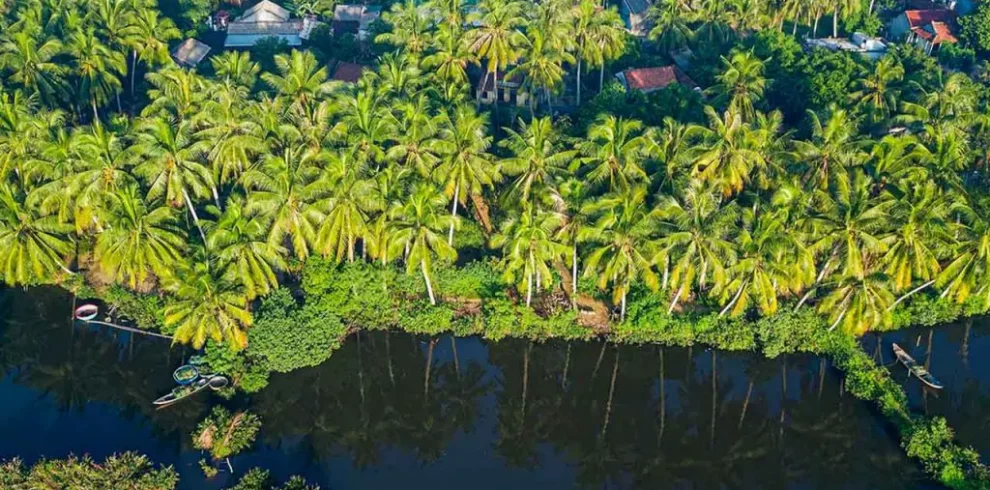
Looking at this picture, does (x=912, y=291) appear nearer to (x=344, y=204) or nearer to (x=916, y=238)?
(x=916, y=238)

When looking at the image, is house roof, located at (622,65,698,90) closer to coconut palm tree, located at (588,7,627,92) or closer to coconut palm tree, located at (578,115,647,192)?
coconut palm tree, located at (588,7,627,92)

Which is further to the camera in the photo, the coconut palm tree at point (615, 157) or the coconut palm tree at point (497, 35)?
the coconut palm tree at point (497, 35)

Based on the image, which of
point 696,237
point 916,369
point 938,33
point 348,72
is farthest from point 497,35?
point 938,33

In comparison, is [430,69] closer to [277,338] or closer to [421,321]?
[421,321]

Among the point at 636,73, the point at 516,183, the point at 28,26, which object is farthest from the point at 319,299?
the point at 28,26

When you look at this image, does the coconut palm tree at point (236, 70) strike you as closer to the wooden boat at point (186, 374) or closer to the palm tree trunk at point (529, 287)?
the wooden boat at point (186, 374)

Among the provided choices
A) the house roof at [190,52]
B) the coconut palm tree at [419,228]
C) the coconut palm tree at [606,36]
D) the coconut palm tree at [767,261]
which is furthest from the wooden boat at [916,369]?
the house roof at [190,52]

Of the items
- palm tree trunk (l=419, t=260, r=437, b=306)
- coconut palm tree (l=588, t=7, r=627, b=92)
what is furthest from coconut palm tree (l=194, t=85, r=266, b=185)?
coconut palm tree (l=588, t=7, r=627, b=92)
